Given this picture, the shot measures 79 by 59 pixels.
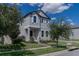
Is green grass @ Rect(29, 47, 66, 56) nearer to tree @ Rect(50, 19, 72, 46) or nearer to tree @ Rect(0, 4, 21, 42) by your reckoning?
tree @ Rect(50, 19, 72, 46)

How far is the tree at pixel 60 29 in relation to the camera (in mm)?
6535

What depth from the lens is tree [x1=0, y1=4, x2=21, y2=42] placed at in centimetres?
649

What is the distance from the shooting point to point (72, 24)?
6.50 meters

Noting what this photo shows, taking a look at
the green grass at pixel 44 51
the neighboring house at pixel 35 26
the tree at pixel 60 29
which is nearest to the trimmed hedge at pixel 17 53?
the green grass at pixel 44 51

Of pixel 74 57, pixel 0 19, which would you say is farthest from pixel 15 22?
pixel 74 57

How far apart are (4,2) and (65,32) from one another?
3.95 ft

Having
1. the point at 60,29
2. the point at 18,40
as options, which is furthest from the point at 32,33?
the point at 60,29

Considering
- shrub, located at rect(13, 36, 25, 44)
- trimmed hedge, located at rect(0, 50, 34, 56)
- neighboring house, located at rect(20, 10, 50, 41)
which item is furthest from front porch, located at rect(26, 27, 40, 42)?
trimmed hedge, located at rect(0, 50, 34, 56)

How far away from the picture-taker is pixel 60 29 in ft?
21.6

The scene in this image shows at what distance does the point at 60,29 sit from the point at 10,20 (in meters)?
0.91

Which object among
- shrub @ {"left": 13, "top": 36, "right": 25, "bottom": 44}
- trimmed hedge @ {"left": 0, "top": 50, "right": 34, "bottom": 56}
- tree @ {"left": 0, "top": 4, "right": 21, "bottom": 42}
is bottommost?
trimmed hedge @ {"left": 0, "top": 50, "right": 34, "bottom": 56}

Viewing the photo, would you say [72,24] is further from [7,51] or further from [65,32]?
[7,51]

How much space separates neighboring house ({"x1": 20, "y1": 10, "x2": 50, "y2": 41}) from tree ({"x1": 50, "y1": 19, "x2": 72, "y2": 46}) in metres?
0.09

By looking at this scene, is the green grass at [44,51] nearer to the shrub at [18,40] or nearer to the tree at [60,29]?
the tree at [60,29]
